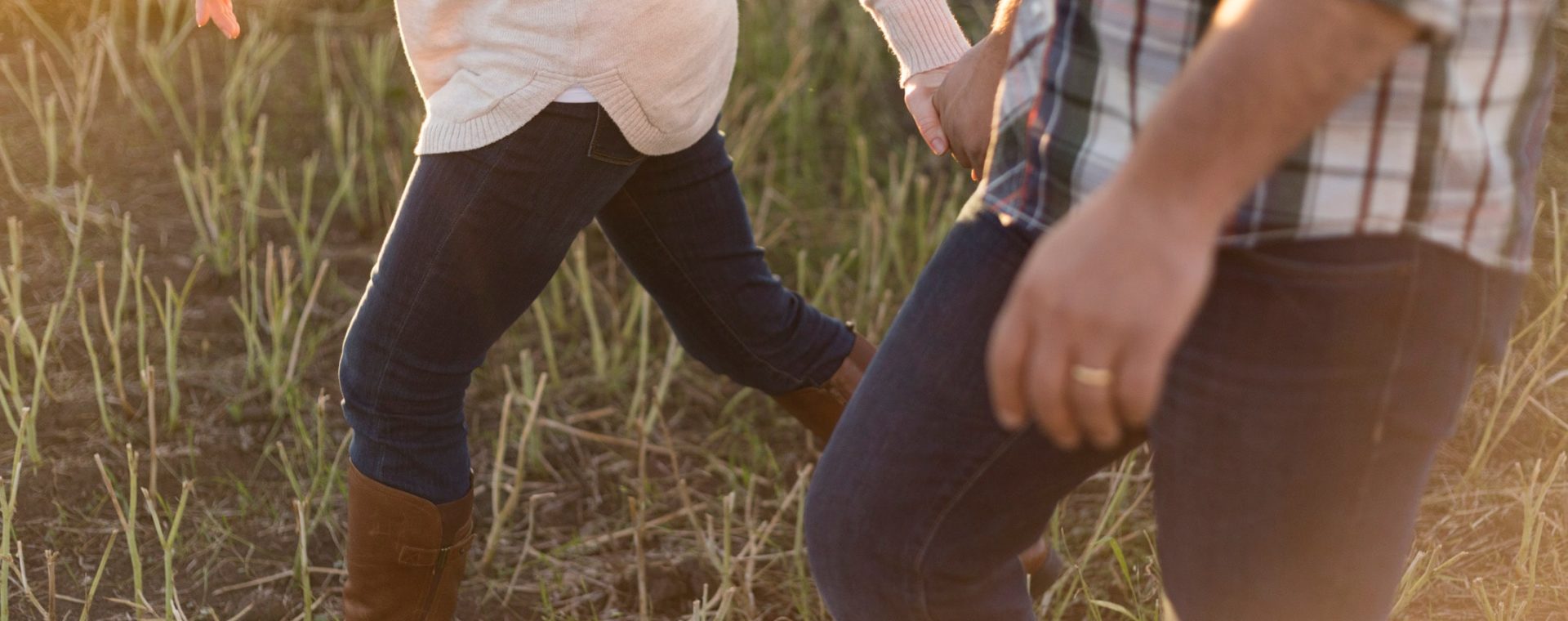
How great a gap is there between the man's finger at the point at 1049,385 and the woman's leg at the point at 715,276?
972 mm

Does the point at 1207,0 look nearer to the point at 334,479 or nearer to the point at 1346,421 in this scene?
the point at 1346,421

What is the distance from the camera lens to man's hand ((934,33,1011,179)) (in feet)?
4.37

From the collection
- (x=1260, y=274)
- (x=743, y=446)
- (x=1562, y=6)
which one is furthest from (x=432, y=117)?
(x=1562, y=6)

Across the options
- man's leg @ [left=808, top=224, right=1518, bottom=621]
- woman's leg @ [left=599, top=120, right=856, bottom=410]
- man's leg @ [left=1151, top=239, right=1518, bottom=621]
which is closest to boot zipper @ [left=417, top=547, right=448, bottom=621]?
woman's leg @ [left=599, top=120, right=856, bottom=410]

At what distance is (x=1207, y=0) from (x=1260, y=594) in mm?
394

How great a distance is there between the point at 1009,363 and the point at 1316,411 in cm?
24

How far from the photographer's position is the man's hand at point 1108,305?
0.80 meters

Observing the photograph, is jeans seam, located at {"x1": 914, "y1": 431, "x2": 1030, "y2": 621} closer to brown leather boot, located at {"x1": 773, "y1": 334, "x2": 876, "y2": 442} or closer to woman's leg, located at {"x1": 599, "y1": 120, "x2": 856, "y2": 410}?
woman's leg, located at {"x1": 599, "y1": 120, "x2": 856, "y2": 410}

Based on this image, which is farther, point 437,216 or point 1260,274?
point 437,216

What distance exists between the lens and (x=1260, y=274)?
946 millimetres

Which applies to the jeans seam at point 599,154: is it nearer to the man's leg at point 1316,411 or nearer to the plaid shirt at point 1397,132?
the plaid shirt at point 1397,132

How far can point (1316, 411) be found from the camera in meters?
→ 0.95

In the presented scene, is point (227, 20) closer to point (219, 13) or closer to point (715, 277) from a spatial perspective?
point (219, 13)

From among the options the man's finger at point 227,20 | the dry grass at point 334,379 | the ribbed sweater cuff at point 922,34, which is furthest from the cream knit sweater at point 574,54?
the dry grass at point 334,379
